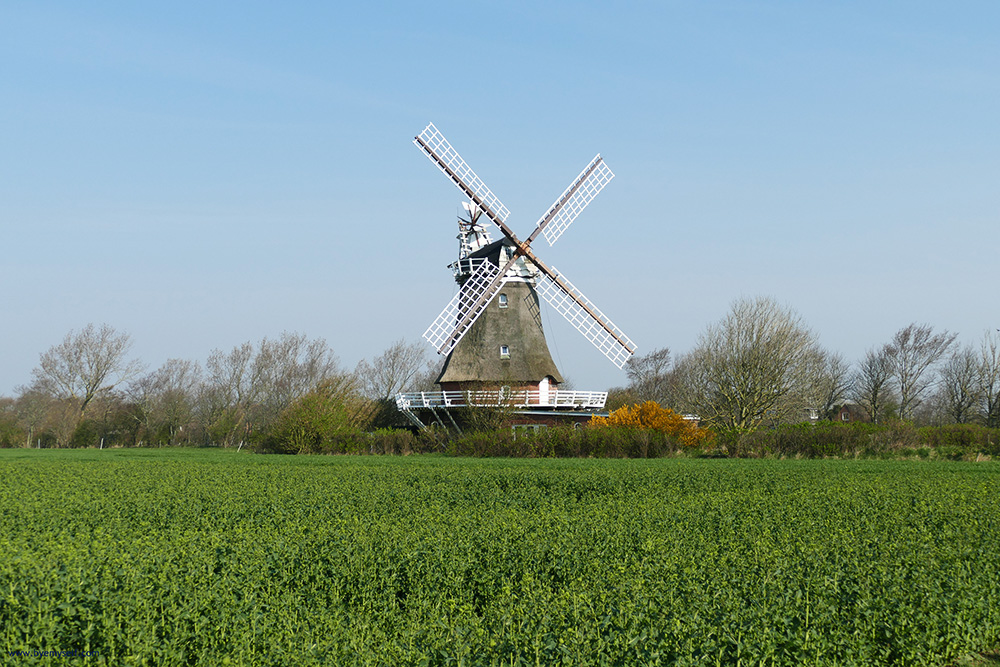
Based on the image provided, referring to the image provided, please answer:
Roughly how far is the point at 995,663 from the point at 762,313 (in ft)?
127

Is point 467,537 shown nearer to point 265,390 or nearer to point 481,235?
point 481,235

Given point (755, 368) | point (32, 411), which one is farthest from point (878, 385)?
point (32, 411)

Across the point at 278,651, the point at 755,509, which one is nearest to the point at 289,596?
the point at 278,651

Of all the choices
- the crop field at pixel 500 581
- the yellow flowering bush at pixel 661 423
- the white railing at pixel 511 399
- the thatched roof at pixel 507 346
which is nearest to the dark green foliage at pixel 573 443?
the yellow flowering bush at pixel 661 423

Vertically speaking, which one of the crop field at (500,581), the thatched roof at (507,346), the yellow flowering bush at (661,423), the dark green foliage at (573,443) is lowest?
the crop field at (500,581)

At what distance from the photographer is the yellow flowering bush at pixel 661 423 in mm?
36188

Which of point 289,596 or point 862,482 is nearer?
point 289,596

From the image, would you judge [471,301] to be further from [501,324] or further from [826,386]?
[826,386]

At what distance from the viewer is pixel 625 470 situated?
919 inches

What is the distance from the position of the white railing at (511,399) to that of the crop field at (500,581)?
74.7 feet

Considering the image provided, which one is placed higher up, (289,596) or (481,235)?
(481,235)

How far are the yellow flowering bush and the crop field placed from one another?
2048 centimetres

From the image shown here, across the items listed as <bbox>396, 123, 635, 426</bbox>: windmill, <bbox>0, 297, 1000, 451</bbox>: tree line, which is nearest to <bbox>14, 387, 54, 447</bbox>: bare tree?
<bbox>0, 297, 1000, 451</bbox>: tree line

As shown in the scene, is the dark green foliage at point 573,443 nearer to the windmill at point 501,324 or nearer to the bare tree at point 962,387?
the windmill at point 501,324
